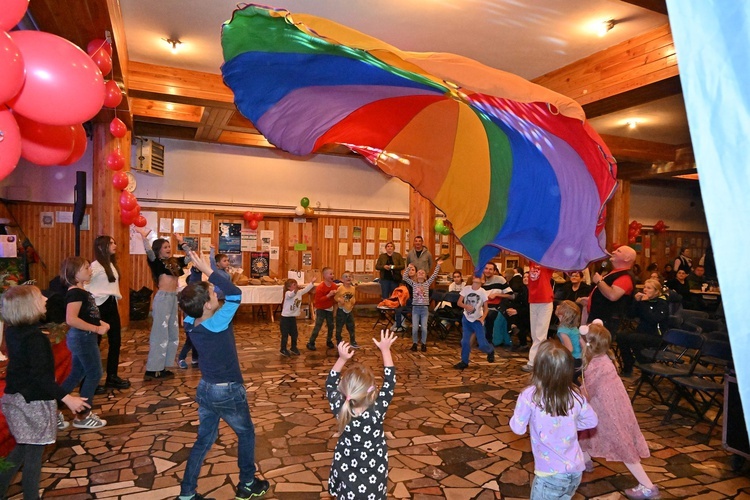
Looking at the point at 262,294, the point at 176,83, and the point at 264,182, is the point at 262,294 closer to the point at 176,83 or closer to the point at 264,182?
the point at 264,182

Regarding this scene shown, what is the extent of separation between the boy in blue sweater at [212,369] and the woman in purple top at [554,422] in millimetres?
1733

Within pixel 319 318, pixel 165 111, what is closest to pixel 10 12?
pixel 319 318

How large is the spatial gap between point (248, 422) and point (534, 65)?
6.73 metres

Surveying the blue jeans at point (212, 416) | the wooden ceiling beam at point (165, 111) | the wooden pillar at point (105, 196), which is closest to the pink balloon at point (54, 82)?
the blue jeans at point (212, 416)

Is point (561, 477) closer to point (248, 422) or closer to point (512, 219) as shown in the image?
point (512, 219)

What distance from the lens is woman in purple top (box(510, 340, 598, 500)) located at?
8.43 ft

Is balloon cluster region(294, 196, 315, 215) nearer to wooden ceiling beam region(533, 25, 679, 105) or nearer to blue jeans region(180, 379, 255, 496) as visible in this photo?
wooden ceiling beam region(533, 25, 679, 105)

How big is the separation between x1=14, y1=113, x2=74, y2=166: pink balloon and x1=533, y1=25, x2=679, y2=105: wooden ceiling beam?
634 cm

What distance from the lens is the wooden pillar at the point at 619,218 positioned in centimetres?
1373

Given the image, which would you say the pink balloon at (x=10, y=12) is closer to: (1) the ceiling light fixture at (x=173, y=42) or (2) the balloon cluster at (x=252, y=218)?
(1) the ceiling light fixture at (x=173, y=42)

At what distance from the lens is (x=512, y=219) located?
10.3 feet

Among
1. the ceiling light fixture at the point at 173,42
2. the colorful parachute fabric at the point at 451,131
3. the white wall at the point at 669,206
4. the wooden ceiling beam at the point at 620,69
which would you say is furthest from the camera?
the white wall at the point at 669,206

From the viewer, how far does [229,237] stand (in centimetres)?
1293

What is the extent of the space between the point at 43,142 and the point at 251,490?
284 cm
